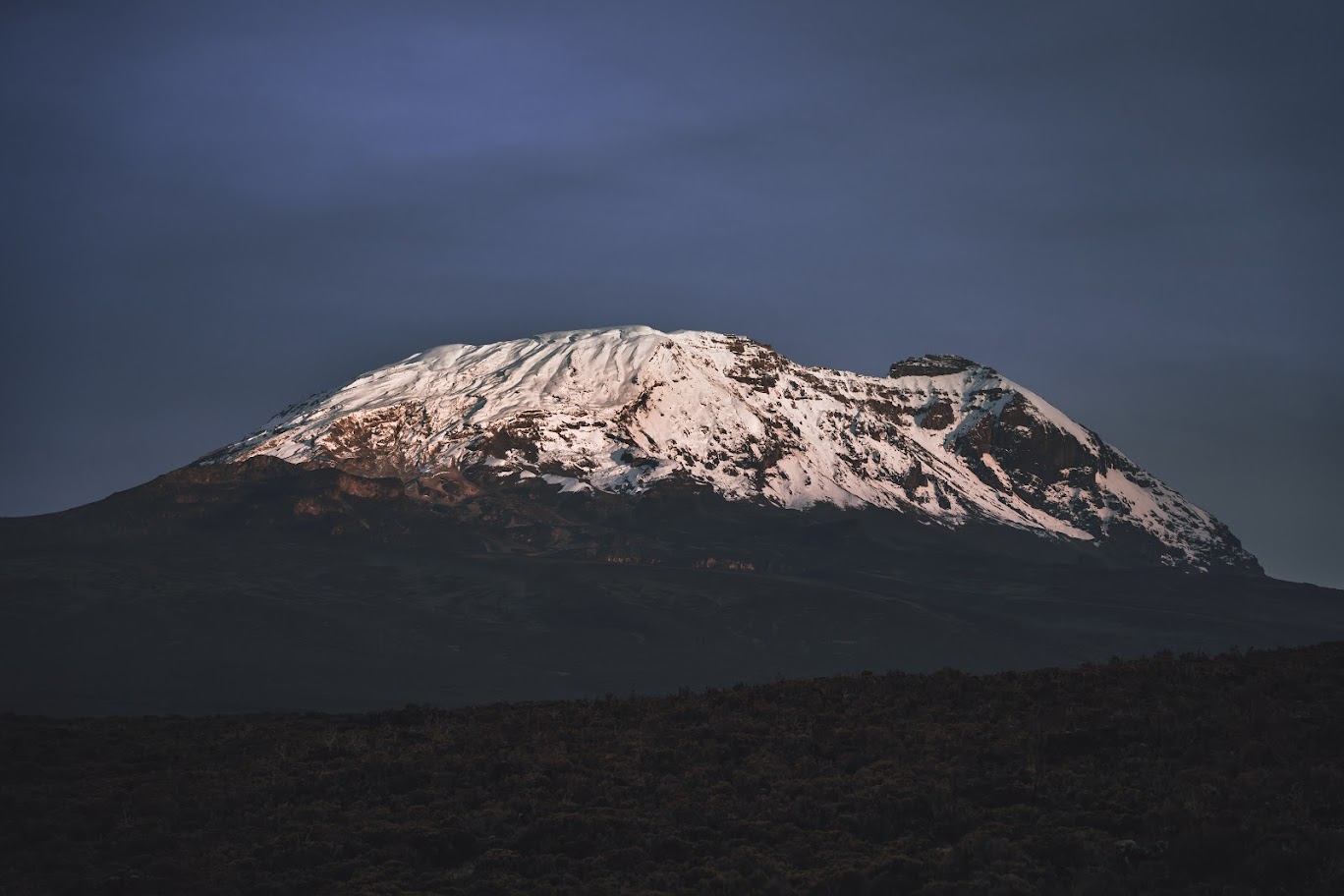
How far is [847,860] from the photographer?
31703mm

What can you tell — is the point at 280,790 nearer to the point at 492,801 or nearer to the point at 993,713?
the point at 492,801

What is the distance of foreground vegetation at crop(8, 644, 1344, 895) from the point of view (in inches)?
1220

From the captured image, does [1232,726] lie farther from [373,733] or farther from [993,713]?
[373,733]

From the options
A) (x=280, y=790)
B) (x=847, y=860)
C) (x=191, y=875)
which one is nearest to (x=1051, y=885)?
(x=847, y=860)

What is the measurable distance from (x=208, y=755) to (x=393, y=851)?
1322 cm

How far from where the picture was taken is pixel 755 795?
38.1 meters

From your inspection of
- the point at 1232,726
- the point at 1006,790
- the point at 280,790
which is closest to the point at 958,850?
the point at 1006,790

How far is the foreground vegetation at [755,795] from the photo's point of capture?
31.0 meters

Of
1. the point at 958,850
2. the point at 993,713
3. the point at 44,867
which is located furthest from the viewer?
the point at 993,713

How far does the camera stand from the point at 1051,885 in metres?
29.5

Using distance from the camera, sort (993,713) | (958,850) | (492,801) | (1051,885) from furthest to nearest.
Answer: (993,713) → (492,801) → (958,850) → (1051,885)

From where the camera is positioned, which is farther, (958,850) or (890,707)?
(890,707)

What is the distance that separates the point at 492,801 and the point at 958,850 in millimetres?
12476

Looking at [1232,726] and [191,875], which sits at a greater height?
[1232,726]
